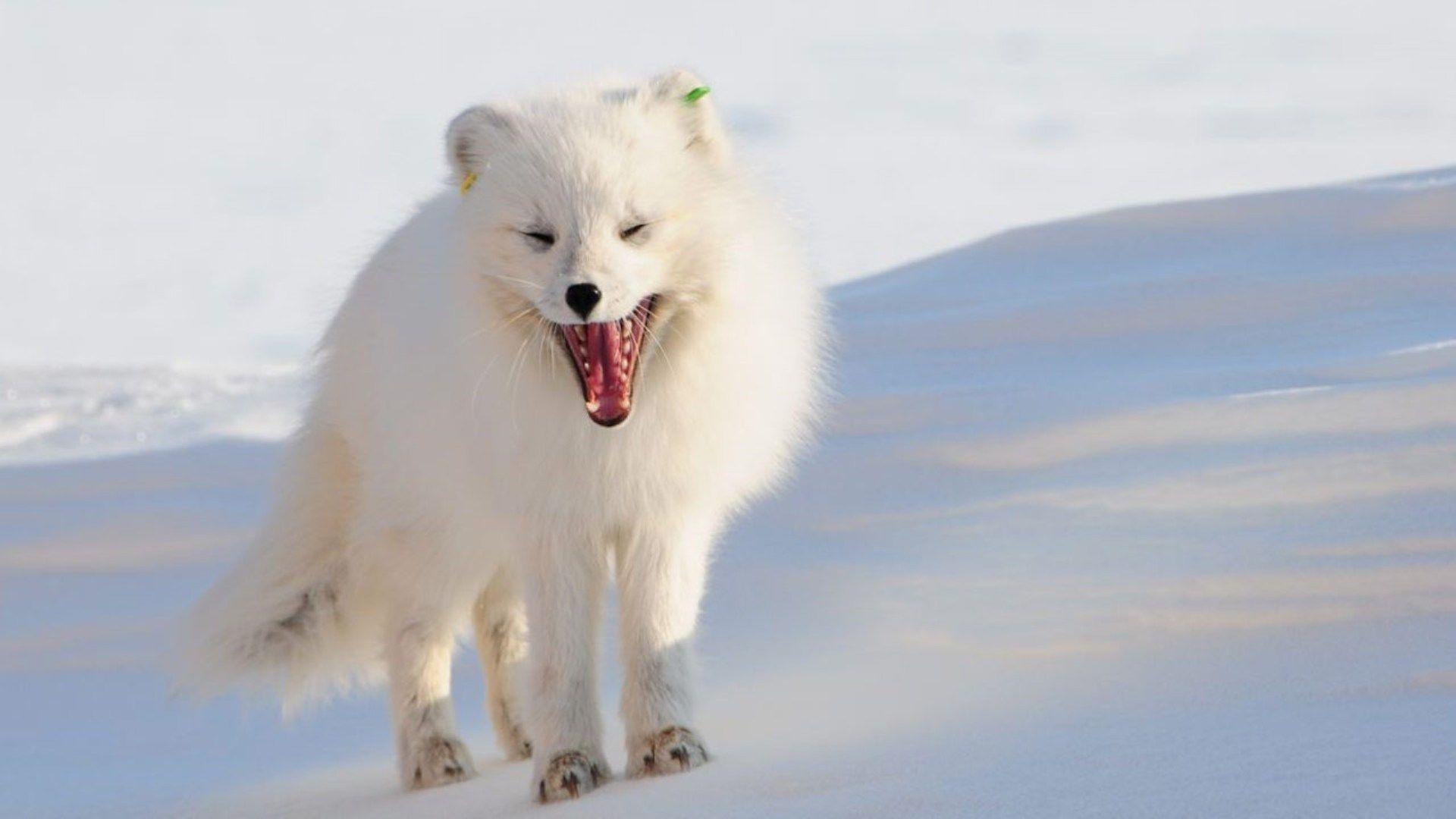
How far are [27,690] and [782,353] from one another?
2.68 meters

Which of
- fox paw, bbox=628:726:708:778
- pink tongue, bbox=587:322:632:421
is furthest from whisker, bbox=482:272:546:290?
fox paw, bbox=628:726:708:778

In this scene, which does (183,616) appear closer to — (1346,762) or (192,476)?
(192,476)

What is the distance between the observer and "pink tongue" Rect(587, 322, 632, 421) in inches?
131

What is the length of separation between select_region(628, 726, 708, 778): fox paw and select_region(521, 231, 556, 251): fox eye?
0.92m

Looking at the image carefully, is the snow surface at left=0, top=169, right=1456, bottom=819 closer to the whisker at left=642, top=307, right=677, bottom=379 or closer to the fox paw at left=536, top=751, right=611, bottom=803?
the fox paw at left=536, top=751, right=611, bottom=803

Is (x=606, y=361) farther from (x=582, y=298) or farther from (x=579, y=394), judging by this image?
(x=582, y=298)

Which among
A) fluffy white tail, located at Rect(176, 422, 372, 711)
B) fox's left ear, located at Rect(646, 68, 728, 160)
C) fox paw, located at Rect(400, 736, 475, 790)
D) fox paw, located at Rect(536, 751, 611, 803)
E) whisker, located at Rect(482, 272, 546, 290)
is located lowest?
fox paw, located at Rect(536, 751, 611, 803)

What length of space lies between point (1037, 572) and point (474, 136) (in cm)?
166

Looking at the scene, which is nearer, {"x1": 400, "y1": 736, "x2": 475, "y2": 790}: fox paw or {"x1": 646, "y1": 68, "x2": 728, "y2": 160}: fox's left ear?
{"x1": 646, "y1": 68, "x2": 728, "y2": 160}: fox's left ear

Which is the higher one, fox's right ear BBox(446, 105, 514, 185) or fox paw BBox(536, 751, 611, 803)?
fox's right ear BBox(446, 105, 514, 185)

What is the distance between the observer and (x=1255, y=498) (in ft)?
14.0

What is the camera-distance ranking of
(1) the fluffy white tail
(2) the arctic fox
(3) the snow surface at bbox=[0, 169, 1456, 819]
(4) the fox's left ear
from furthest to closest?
1. (1) the fluffy white tail
2. (4) the fox's left ear
3. (2) the arctic fox
4. (3) the snow surface at bbox=[0, 169, 1456, 819]

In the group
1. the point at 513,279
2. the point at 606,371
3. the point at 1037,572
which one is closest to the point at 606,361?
the point at 606,371

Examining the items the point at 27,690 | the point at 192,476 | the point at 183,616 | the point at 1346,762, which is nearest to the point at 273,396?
the point at 192,476
